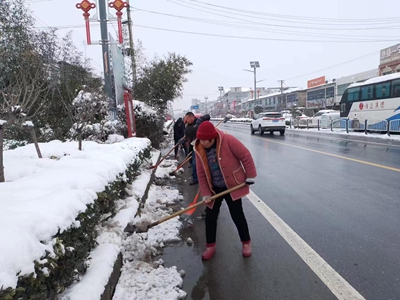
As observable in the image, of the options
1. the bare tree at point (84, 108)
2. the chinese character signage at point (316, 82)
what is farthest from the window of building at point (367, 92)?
the chinese character signage at point (316, 82)

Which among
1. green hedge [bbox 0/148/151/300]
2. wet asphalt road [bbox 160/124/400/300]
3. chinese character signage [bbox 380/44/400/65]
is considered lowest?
wet asphalt road [bbox 160/124/400/300]

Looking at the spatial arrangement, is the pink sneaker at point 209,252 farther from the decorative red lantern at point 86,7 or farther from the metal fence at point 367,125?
the metal fence at point 367,125

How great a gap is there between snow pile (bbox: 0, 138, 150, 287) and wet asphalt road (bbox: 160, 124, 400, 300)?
1.28 metres

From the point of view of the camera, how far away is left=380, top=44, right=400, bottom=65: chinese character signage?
33688mm

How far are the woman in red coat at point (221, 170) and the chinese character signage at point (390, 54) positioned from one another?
3819cm

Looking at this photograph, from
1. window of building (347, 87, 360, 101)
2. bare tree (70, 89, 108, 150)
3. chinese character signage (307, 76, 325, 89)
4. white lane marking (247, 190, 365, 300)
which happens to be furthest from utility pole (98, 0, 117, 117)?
chinese character signage (307, 76, 325, 89)

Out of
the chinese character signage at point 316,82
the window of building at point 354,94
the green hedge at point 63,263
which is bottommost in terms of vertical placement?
the green hedge at point 63,263

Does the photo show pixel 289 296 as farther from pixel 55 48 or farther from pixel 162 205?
pixel 55 48

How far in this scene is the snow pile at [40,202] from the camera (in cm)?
165

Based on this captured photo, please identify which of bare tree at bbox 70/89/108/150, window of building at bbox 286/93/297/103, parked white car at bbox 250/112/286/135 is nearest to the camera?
bare tree at bbox 70/89/108/150

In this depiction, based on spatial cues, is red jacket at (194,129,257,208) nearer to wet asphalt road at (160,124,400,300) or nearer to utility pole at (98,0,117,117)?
wet asphalt road at (160,124,400,300)

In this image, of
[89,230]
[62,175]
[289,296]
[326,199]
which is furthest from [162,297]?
[326,199]

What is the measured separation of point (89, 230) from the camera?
2.63 metres

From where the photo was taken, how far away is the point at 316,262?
3211 millimetres
